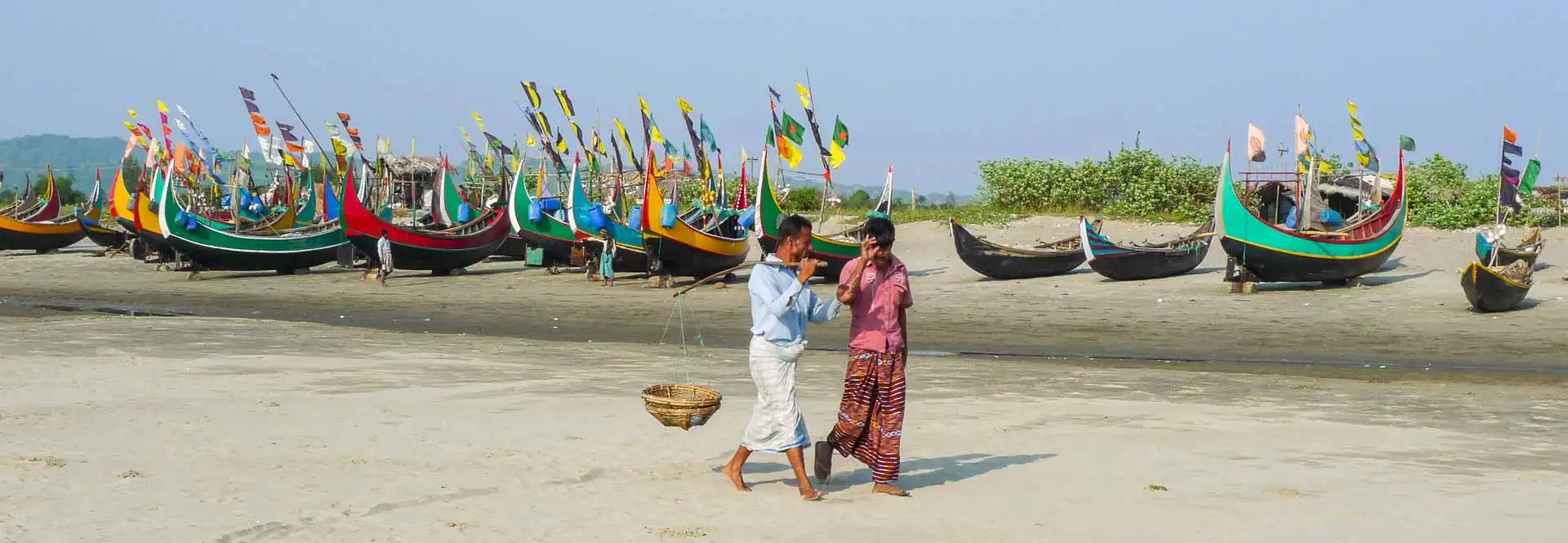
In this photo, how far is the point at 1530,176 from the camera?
18047 millimetres

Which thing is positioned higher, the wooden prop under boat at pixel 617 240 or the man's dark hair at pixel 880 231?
the man's dark hair at pixel 880 231

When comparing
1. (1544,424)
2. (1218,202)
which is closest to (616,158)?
(1218,202)

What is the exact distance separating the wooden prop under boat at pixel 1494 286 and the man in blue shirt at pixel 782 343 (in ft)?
38.0

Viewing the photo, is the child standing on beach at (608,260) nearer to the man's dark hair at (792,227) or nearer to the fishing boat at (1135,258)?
the fishing boat at (1135,258)

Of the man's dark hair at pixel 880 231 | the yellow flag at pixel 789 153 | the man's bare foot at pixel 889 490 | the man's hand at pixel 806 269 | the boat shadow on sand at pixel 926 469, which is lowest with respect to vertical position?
the boat shadow on sand at pixel 926 469

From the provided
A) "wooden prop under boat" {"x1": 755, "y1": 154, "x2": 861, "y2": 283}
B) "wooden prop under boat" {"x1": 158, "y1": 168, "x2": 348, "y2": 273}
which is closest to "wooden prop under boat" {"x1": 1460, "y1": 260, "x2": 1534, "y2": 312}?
"wooden prop under boat" {"x1": 755, "y1": 154, "x2": 861, "y2": 283}

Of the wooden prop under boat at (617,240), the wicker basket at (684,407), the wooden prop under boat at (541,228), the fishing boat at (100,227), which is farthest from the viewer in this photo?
the fishing boat at (100,227)

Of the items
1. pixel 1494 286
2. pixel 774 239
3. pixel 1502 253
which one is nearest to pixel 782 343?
pixel 1494 286

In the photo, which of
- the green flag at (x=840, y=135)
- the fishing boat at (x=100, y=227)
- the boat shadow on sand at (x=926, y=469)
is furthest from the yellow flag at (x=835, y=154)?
the fishing boat at (x=100, y=227)

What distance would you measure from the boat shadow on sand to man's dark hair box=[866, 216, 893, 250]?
1220 millimetres

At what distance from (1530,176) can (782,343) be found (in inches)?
617

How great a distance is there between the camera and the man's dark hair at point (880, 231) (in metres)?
5.91

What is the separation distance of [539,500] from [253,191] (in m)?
34.6

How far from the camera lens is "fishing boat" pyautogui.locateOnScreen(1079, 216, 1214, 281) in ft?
69.0
